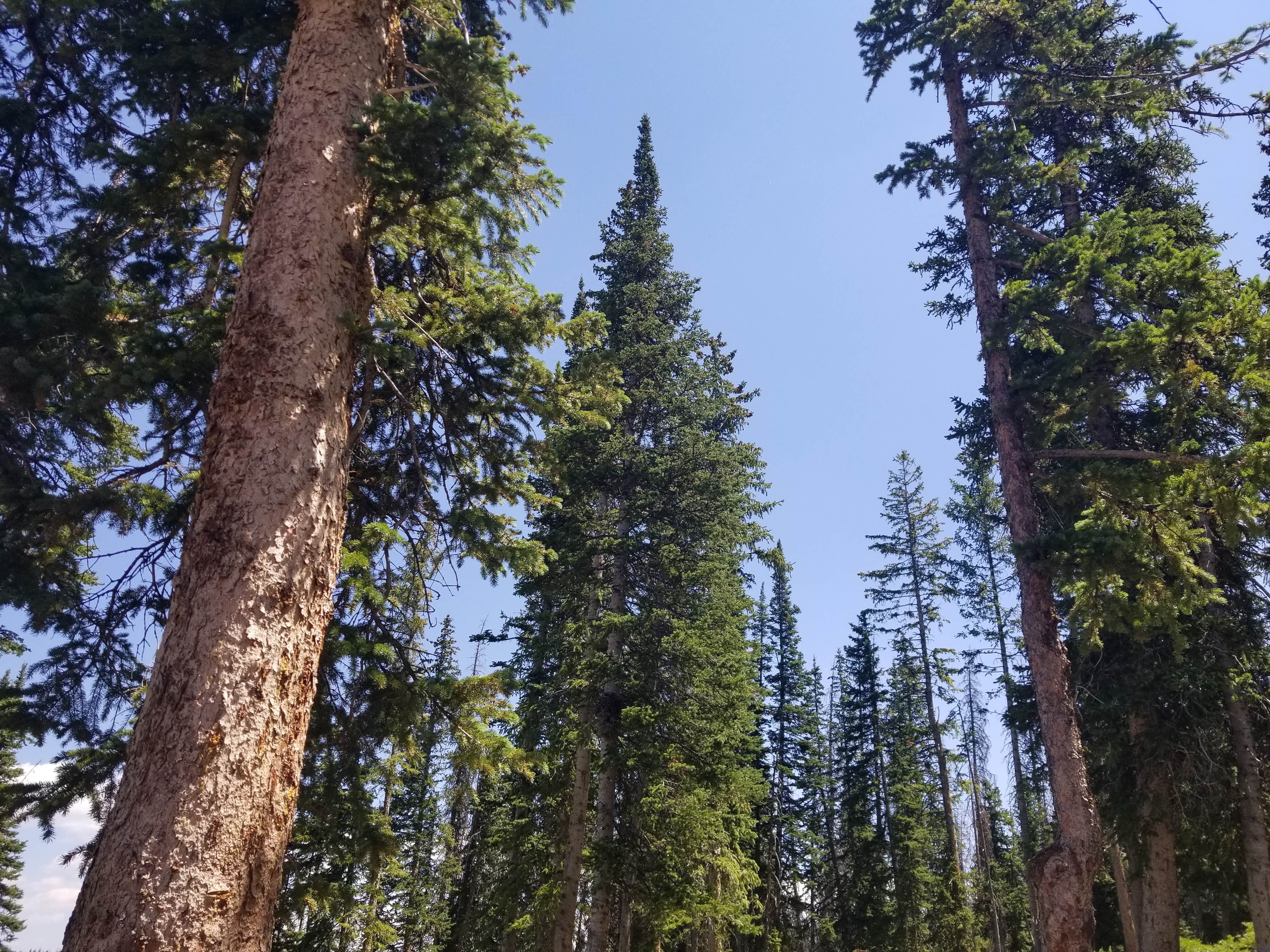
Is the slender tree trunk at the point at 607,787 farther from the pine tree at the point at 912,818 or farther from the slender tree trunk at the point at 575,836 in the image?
the pine tree at the point at 912,818

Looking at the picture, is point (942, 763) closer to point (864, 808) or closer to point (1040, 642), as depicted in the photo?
point (864, 808)

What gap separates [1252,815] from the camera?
11078 millimetres

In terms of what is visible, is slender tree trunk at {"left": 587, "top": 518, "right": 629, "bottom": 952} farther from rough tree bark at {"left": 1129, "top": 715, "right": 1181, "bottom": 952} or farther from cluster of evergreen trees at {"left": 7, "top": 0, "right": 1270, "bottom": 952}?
rough tree bark at {"left": 1129, "top": 715, "right": 1181, "bottom": 952}

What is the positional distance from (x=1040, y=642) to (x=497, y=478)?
770cm

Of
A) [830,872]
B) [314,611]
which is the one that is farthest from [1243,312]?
[830,872]

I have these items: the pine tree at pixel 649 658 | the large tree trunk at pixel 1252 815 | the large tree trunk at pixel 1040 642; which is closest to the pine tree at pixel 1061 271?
the large tree trunk at pixel 1040 642

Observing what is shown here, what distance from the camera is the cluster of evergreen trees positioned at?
4.10 metres

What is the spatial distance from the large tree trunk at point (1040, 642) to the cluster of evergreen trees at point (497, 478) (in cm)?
5

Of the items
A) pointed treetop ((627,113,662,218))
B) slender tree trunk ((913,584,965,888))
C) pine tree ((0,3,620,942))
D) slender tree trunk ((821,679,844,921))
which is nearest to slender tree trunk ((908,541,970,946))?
slender tree trunk ((913,584,965,888))

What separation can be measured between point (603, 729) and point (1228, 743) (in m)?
10.4

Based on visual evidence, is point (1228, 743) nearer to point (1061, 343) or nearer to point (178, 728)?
point (1061, 343)

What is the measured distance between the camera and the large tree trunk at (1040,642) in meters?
8.42

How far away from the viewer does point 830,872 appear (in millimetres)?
32812

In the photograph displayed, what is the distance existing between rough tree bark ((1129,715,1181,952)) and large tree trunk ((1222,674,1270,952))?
929 mm
